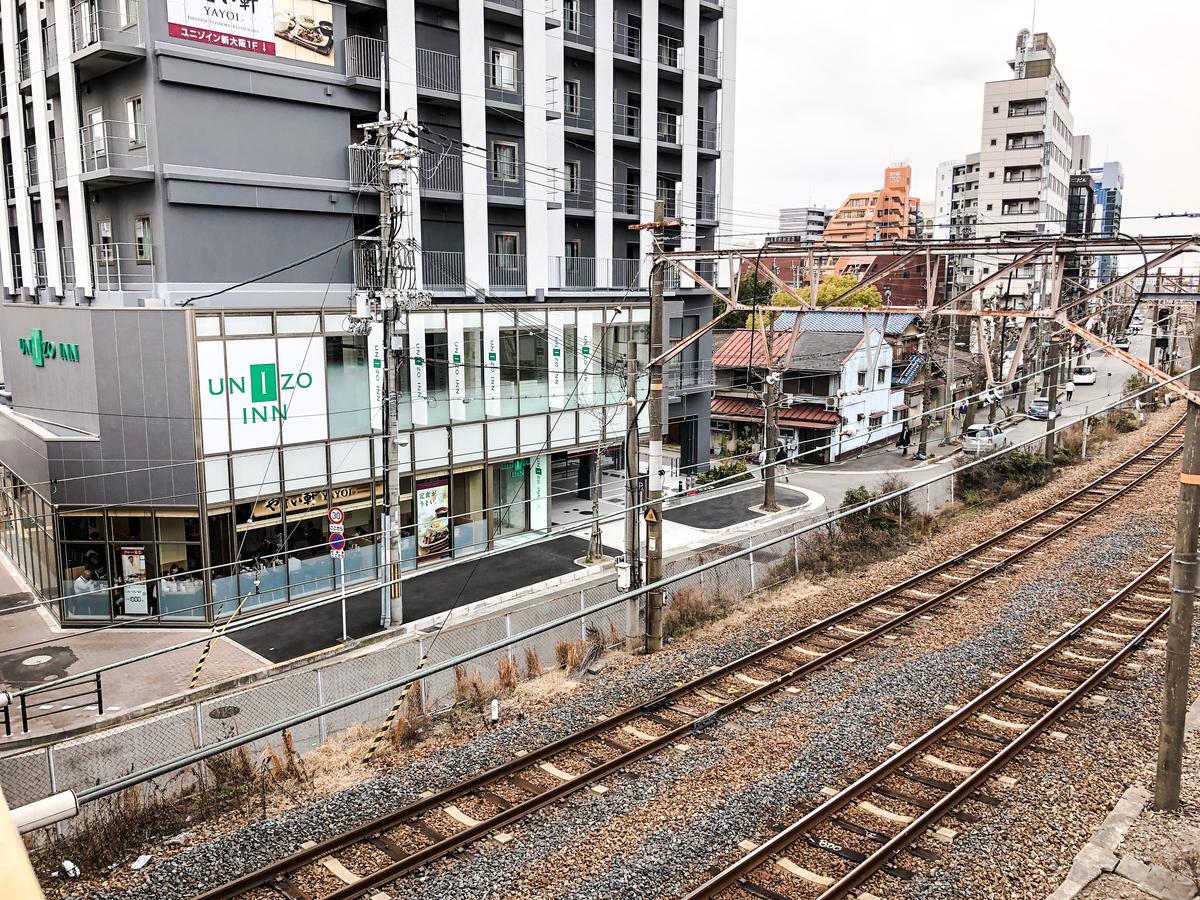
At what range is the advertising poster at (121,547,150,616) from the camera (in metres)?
20.9

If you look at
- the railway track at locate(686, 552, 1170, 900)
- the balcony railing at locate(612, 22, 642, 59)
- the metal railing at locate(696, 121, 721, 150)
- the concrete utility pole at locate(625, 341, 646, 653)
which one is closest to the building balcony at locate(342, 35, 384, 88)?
the balcony railing at locate(612, 22, 642, 59)

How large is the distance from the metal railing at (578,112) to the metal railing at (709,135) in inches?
269

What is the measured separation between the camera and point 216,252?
77.3 ft

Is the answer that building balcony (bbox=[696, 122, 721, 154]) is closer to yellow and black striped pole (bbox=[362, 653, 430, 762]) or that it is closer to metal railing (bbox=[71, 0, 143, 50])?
metal railing (bbox=[71, 0, 143, 50])

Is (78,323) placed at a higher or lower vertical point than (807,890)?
higher

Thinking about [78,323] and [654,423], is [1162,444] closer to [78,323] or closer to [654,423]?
[654,423]

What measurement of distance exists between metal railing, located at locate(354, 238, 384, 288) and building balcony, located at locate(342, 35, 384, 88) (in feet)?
14.5

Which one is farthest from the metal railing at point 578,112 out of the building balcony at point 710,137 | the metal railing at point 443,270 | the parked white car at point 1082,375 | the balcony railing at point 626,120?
the parked white car at point 1082,375

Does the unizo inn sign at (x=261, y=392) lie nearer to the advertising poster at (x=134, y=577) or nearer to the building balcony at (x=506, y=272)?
the advertising poster at (x=134, y=577)

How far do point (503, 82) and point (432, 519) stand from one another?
14.3m

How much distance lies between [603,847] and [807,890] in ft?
7.26

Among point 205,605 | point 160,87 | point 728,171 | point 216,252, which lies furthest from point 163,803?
point 728,171

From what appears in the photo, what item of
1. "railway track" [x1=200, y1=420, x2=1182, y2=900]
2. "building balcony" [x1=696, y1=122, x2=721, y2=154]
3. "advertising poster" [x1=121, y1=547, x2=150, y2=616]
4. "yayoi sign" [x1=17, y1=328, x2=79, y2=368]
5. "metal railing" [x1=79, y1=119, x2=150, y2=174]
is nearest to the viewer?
"railway track" [x1=200, y1=420, x2=1182, y2=900]

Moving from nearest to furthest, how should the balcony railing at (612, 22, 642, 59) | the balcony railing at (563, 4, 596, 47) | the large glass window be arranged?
the large glass window
the balcony railing at (563, 4, 596, 47)
the balcony railing at (612, 22, 642, 59)
